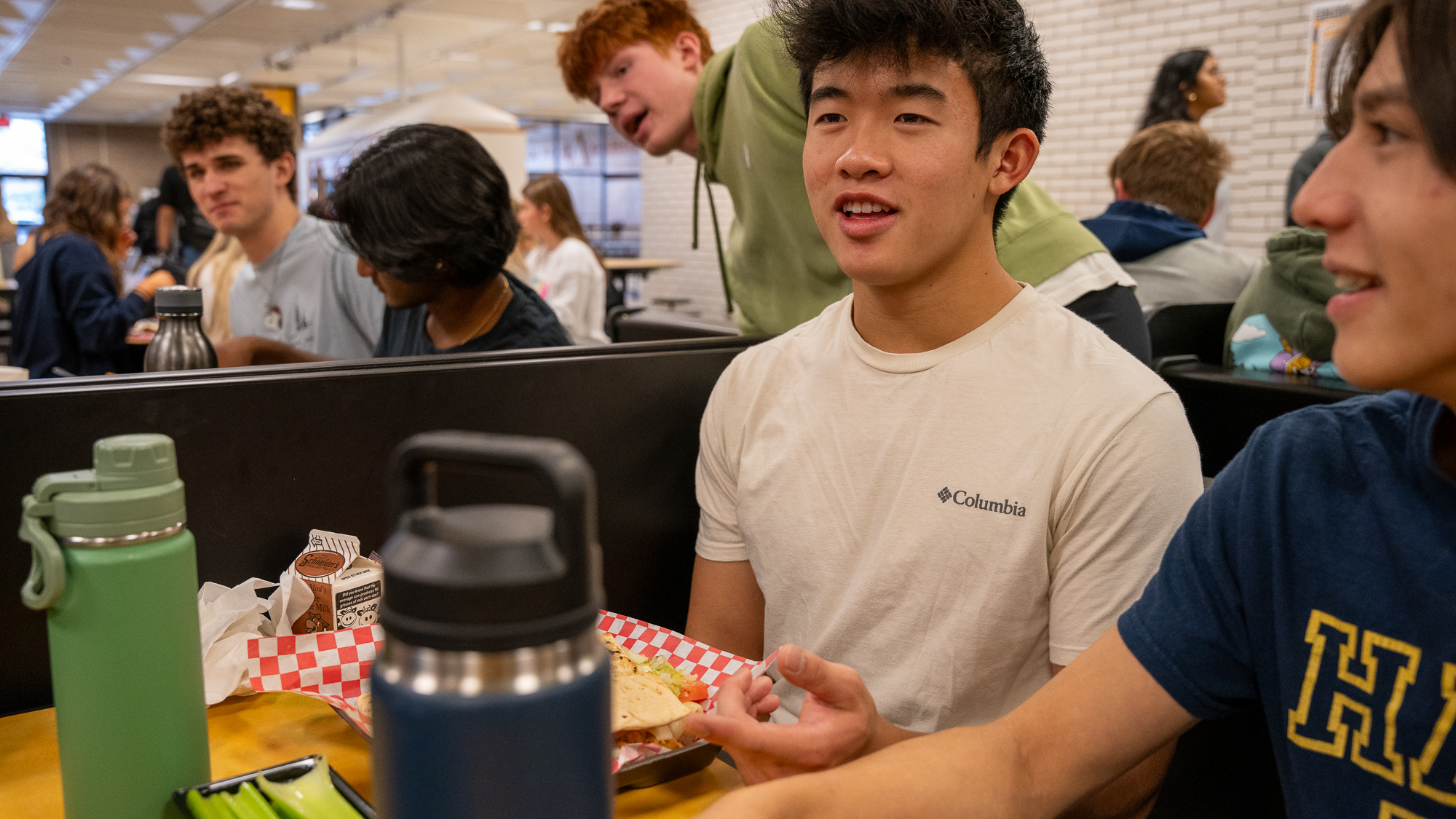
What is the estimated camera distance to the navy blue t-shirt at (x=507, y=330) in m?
2.16

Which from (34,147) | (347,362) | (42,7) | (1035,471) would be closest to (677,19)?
(347,362)

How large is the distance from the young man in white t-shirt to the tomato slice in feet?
0.83

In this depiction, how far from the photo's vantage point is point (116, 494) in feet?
2.46

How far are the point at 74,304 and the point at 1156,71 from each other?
6034 millimetres

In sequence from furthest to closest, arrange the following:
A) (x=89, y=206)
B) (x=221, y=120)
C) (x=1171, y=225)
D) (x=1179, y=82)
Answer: (x=1179, y=82) < (x=89, y=206) < (x=1171, y=225) < (x=221, y=120)

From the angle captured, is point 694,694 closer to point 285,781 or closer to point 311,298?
point 285,781

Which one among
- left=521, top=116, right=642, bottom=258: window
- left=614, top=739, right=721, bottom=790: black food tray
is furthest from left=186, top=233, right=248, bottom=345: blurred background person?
left=521, top=116, right=642, bottom=258: window

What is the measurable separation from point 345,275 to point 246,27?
910 centimetres

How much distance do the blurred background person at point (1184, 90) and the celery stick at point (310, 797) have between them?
5317mm

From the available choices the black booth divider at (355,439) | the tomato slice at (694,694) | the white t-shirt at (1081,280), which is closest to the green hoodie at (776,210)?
the white t-shirt at (1081,280)

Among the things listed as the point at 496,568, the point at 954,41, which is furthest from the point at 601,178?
the point at 496,568

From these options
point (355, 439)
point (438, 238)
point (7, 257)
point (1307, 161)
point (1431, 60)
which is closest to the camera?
point (1431, 60)

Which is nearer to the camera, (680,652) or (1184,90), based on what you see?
(680,652)

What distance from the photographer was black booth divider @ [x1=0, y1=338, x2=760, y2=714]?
118cm
